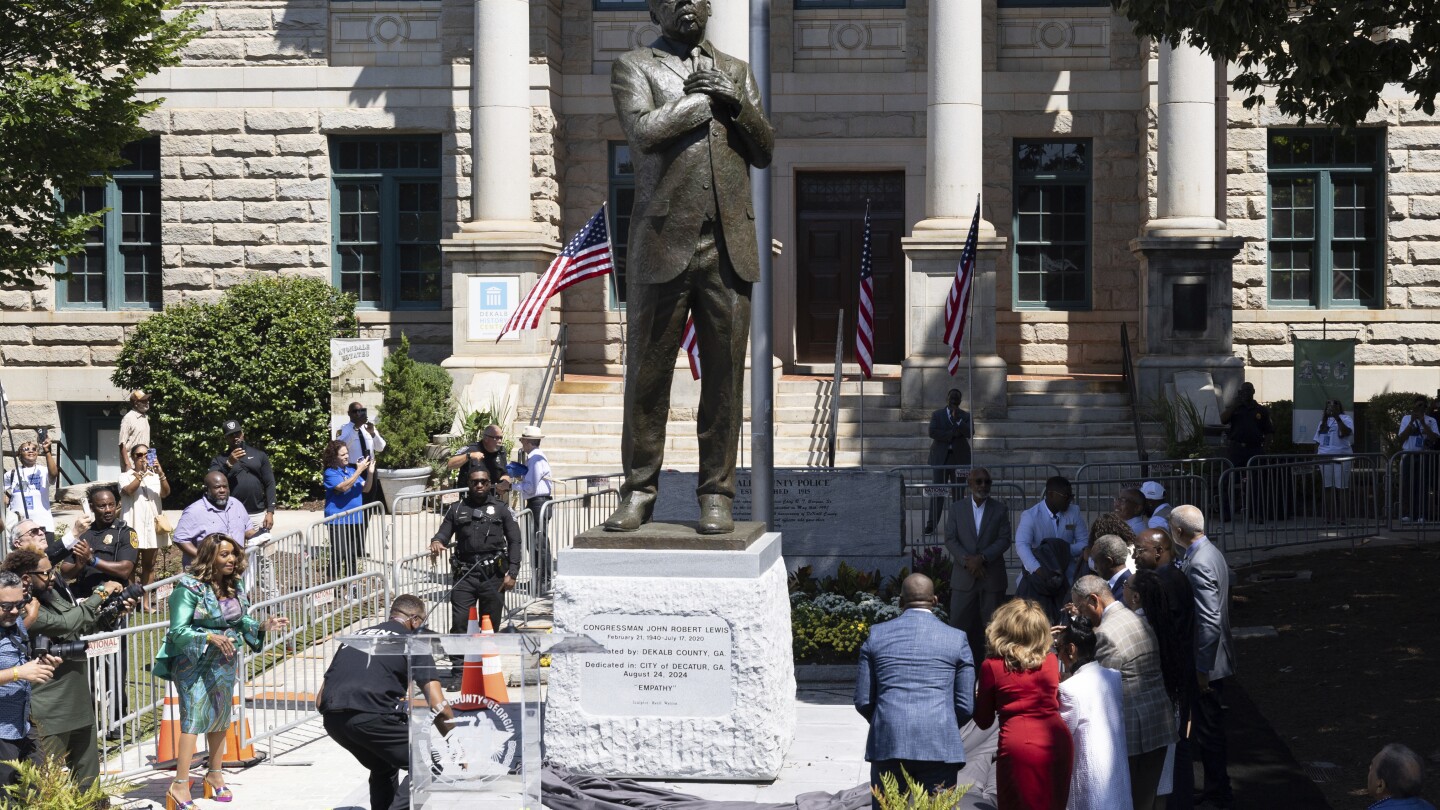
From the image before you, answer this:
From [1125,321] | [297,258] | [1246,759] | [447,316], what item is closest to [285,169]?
[297,258]

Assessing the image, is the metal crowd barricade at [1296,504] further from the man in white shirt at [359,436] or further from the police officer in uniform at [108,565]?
the police officer in uniform at [108,565]

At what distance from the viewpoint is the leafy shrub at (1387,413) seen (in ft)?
73.3

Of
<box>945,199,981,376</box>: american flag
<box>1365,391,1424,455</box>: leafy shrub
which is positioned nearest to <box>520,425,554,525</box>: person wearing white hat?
<box>945,199,981,376</box>: american flag

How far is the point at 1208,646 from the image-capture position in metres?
9.55

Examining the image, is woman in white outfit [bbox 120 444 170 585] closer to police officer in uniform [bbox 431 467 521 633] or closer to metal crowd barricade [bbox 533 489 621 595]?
metal crowd barricade [bbox 533 489 621 595]

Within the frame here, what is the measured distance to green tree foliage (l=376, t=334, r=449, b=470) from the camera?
837 inches

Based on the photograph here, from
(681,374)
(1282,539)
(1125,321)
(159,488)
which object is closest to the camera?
(159,488)

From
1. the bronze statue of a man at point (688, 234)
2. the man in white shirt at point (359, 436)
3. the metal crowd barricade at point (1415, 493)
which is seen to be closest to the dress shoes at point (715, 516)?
the bronze statue of a man at point (688, 234)

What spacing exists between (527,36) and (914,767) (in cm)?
1807

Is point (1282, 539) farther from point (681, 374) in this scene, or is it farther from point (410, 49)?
point (410, 49)

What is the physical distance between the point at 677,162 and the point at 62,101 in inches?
478

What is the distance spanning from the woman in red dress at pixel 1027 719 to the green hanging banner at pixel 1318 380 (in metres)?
14.4

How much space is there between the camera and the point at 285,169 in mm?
25578

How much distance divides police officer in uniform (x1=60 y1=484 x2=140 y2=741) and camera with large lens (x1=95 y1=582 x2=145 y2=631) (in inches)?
37.6
